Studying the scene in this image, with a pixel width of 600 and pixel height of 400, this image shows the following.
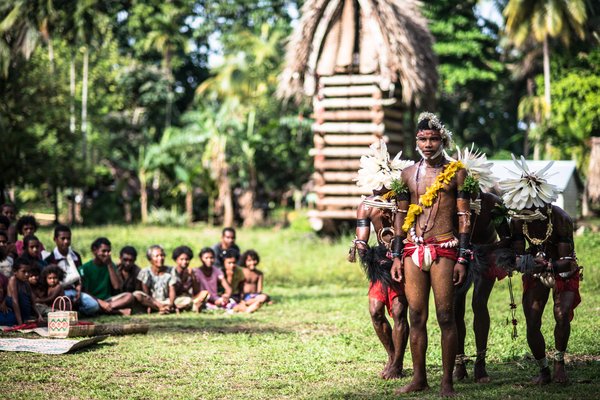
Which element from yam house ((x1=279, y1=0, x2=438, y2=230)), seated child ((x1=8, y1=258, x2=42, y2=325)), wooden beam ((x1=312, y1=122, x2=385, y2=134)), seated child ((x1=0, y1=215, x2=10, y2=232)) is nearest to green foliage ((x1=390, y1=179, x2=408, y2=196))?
seated child ((x1=8, y1=258, x2=42, y2=325))

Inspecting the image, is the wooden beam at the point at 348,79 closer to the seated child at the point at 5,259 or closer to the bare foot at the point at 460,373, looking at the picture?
the seated child at the point at 5,259

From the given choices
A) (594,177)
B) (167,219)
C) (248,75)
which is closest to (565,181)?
(594,177)

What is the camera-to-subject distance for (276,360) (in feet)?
28.8

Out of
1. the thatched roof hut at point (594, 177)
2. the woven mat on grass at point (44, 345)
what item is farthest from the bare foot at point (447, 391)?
the thatched roof hut at point (594, 177)

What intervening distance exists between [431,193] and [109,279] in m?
6.74

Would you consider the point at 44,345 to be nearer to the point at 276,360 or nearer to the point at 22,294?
the point at 22,294

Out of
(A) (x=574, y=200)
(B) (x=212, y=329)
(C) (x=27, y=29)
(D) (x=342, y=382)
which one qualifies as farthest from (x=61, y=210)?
(D) (x=342, y=382)

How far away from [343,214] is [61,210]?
17.4 metres

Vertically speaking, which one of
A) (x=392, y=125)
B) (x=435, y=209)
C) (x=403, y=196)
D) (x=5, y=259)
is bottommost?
(x=5, y=259)

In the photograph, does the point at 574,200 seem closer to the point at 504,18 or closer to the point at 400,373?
the point at 400,373

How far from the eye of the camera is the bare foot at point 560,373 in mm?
7328

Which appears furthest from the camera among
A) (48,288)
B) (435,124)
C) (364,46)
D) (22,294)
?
(364,46)

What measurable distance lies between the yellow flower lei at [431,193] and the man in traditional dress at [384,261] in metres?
0.50

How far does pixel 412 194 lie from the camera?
282 inches
